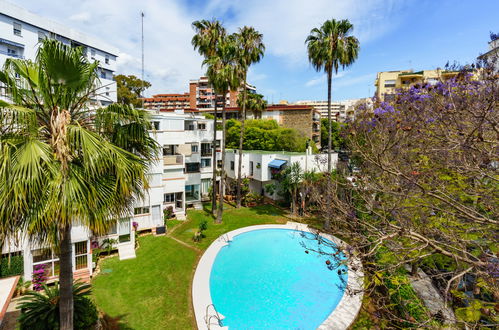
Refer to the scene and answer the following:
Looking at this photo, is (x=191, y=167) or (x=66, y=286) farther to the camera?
(x=191, y=167)

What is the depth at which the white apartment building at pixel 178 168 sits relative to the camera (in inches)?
880

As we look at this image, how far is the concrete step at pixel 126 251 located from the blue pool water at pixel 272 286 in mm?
5854

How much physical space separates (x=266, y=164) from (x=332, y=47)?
1469cm

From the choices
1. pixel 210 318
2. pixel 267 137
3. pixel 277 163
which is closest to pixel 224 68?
pixel 277 163

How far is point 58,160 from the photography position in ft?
18.3

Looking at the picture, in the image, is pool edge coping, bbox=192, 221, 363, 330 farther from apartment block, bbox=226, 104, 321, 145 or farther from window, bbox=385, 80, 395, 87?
window, bbox=385, 80, 395, 87

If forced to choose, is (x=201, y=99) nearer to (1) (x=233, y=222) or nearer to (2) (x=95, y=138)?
(1) (x=233, y=222)

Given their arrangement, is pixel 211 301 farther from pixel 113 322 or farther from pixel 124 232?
pixel 124 232

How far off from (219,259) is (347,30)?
68.7 feet

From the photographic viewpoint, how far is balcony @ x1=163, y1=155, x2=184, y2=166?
2562cm

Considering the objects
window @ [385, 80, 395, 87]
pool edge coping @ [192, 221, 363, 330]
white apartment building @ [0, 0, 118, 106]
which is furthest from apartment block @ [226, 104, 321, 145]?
pool edge coping @ [192, 221, 363, 330]

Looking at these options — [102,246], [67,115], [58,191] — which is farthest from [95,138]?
[102,246]

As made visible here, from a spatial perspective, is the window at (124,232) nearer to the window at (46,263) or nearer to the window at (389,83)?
the window at (46,263)

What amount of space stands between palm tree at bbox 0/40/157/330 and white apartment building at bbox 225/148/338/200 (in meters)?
23.4
